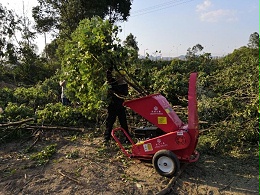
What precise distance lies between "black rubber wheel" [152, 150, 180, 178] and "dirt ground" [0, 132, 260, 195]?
13 cm

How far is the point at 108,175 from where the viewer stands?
4359mm

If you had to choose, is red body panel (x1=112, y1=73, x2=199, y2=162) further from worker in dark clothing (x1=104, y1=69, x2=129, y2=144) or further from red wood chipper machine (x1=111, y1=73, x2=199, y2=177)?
worker in dark clothing (x1=104, y1=69, x2=129, y2=144)

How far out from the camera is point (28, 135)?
6492 mm

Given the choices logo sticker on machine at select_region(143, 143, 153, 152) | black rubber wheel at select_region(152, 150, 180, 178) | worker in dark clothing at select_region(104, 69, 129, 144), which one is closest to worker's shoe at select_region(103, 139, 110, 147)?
worker in dark clothing at select_region(104, 69, 129, 144)

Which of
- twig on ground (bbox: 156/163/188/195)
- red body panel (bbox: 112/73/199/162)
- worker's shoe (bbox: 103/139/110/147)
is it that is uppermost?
red body panel (bbox: 112/73/199/162)

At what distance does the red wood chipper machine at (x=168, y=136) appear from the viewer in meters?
4.06

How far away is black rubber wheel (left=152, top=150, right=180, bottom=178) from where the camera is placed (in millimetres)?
4051

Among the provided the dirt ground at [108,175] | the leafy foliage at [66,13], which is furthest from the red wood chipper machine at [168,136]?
the leafy foliage at [66,13]

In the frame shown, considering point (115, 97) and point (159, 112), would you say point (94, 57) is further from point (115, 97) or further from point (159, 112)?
point (159, 112)

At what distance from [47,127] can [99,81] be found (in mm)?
2319

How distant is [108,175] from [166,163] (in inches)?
38.0

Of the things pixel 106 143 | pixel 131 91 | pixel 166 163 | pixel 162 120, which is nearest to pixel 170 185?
pixel 166 163

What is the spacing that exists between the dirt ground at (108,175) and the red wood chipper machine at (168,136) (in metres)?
0.27

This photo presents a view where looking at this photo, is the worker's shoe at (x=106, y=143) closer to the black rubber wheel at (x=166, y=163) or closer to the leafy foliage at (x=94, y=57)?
the leafy foliage at (x=94, y=57)
